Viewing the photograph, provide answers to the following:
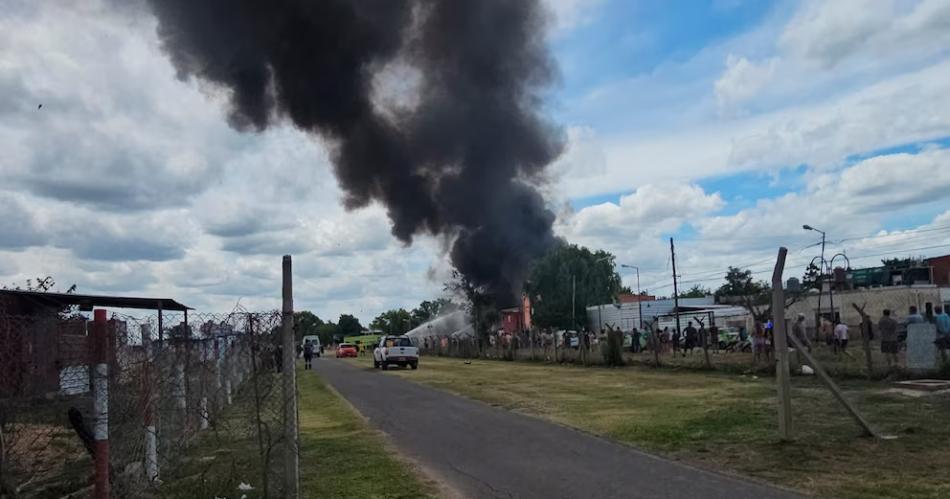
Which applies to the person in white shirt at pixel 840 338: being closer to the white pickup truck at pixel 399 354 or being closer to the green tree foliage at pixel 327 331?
the white pickup truck at pixel 399 354

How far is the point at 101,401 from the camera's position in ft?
18.3

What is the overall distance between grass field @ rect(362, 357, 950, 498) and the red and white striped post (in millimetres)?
5749

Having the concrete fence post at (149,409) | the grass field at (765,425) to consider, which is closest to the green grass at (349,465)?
the concrete fence post at (149,409)

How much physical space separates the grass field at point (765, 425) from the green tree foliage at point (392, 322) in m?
97.8

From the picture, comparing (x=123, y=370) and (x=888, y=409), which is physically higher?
(x=123, y=370)

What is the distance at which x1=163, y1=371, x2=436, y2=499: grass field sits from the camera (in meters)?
7.42

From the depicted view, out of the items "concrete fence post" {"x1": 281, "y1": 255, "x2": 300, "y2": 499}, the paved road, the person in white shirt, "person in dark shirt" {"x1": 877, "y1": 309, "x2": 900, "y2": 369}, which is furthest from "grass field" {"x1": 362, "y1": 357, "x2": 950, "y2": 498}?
"concrete fence post" {"x1": 281, "y1": 255, "x2": 300, "y2": 499}

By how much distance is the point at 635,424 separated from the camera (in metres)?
12.2

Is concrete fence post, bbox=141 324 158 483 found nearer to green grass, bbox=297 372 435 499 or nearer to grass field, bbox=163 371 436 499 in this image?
grass field, bbox=163 371 436 499

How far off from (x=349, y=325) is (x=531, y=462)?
406 ft

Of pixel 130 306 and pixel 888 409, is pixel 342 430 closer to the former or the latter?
pixel 130 306

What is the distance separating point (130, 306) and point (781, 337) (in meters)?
13.4

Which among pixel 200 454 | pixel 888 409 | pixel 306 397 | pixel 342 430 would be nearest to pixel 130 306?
pixel 306 397

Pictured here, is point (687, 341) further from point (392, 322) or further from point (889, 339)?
point (392, 322)
